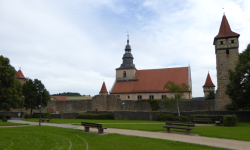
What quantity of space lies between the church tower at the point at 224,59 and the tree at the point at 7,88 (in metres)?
33.3

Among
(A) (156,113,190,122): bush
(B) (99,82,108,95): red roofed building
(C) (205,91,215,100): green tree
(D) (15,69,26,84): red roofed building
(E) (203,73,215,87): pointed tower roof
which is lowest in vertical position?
(A) (156,113,190,122): bush

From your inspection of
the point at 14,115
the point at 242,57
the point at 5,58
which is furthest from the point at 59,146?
the point at 14,115

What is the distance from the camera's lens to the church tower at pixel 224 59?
104 ft

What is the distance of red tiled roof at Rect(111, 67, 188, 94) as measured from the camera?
136ft

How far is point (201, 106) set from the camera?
33.0m

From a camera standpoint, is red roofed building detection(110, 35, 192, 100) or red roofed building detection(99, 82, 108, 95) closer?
red roofed building detection(110, 35, 192, 100)

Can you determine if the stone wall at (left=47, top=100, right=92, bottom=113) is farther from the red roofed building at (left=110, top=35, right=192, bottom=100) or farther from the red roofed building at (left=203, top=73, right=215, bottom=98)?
the red roofed building at (left=203, top=73, right=215, bottom=98)

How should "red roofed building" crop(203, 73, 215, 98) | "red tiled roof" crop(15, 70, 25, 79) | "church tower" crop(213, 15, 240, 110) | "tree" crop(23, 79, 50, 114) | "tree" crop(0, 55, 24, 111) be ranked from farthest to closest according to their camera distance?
"red tiled roof" crop(15, 70, 25, 79), "red roofed building" crop(203, 73, 215, 98), "tree" crop(23, 79, 50, 114), "church tower" crop(213, 15, 240, 110), "tree" crop(0, 55, 24, 111)

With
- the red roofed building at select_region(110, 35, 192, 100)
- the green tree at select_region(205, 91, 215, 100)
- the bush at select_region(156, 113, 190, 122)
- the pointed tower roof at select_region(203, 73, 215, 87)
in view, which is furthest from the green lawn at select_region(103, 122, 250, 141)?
the pointed tower roof at select_region(203, 73, 215, 87)

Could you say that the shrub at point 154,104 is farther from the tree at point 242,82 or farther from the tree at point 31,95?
the tree at point 31,95

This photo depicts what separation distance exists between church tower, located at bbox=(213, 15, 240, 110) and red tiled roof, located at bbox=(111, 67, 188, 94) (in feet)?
28.9

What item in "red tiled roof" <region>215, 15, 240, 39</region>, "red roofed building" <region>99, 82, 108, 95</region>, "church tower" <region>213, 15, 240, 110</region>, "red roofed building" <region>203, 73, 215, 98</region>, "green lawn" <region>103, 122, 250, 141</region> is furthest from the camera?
"red roofed building" <region>203, 73, 215, 98</region>

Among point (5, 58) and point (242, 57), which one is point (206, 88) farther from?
point (5, 58)

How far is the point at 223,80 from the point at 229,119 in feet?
47.9
